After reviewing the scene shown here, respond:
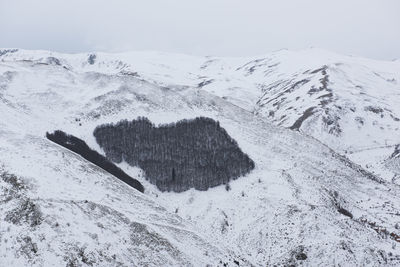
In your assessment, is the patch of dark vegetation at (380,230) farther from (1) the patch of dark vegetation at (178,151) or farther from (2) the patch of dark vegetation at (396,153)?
(2) the patch of dark vegetation at (396,153)

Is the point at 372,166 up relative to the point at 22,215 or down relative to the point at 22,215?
down

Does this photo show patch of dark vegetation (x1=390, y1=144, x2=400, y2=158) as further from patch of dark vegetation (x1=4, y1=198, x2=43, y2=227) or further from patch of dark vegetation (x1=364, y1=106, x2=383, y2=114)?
patch of dark vegetation (x1=4, y1=198, x2=43, y2=227)

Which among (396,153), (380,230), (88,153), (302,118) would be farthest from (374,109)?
(88,153)

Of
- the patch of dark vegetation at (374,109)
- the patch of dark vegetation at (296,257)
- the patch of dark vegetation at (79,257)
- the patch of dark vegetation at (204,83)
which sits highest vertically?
the patch of dark vegetation at (79,257)

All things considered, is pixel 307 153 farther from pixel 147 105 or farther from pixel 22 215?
pixel 22 215

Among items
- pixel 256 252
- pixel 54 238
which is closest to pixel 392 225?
pixel 256 252

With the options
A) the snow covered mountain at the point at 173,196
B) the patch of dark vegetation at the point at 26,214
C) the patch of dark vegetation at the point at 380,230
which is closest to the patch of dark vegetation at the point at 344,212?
the snow covered mountain at the point at 173,196
